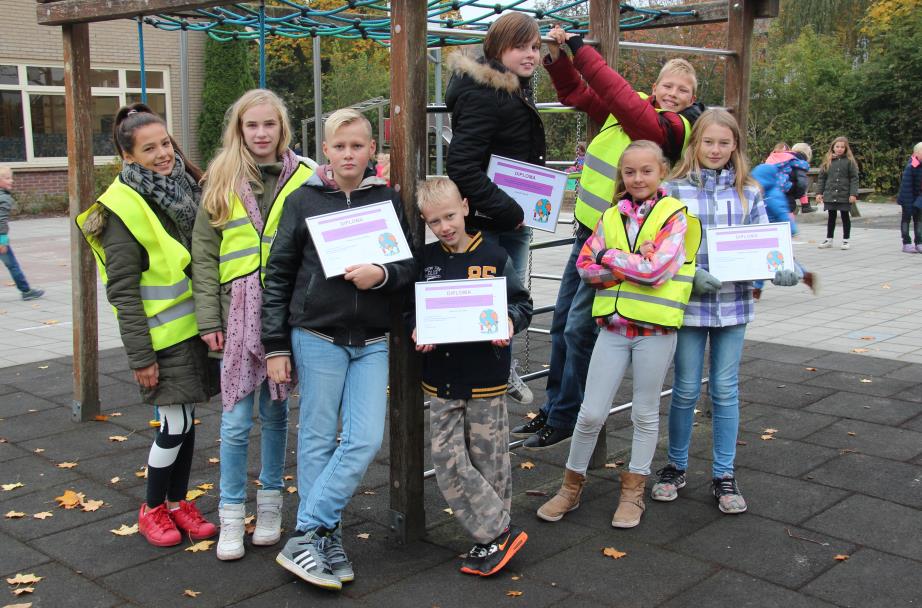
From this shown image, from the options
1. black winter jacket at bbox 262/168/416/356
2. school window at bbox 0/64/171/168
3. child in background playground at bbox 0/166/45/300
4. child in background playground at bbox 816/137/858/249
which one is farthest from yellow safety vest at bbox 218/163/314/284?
school window at bbox 0/64/171/168

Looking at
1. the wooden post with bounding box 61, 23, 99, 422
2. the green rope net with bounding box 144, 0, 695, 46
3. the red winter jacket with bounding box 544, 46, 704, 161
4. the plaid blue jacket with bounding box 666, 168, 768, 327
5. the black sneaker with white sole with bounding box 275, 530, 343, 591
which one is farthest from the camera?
the green rope net with bounding box 144, 0, 695, 46

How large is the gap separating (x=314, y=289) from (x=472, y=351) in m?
0.65

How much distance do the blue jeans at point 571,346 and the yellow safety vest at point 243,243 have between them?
155cm

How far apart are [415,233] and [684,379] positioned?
4.73ft

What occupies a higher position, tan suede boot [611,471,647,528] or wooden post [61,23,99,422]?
wooden post [61,23,99,422]

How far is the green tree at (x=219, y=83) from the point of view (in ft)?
75.2

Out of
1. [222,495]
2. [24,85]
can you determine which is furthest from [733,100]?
[24,85]

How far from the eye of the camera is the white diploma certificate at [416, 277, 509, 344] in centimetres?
351

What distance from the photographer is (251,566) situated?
3695 millimetres

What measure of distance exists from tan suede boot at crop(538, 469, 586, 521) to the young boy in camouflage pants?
1.56 ft

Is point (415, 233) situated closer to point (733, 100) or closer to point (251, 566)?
point (251, 566)

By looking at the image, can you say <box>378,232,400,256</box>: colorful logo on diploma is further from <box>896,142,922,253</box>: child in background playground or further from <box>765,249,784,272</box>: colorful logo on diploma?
<box>896,142,922,253</box>: child in background playground

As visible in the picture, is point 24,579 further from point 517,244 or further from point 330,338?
point 517,244

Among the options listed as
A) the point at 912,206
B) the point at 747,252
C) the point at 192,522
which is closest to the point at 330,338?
the point at 192,522
